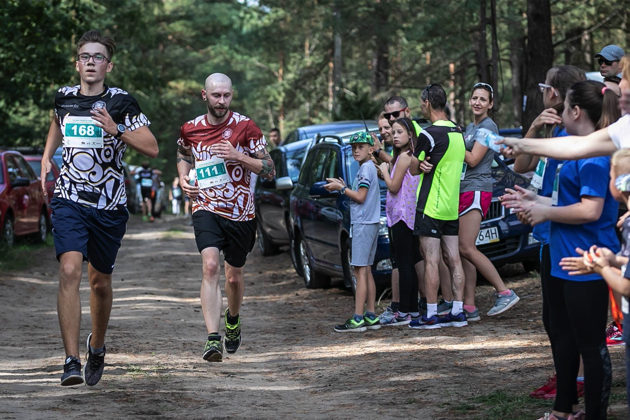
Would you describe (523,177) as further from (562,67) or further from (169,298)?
(562,67)

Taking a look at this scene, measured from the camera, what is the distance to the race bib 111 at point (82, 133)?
7723 millimetres

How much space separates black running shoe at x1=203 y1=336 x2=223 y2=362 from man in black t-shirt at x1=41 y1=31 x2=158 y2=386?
33.9 inches

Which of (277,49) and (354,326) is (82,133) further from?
(277,49)

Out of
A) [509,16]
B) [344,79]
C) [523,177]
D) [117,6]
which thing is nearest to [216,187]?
[523,177]

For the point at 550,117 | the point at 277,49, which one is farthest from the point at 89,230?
the point at 277,49

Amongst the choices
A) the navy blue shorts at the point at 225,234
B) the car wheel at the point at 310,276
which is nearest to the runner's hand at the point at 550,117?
the navy blue shorts at the point at 225,234

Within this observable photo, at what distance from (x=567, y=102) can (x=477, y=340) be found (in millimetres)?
4507

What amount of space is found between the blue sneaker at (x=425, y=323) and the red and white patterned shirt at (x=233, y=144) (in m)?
2.91

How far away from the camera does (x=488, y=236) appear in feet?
41.7

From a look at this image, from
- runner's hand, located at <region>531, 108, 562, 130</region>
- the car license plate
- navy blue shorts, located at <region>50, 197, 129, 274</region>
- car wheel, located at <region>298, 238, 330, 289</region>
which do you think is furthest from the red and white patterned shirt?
car wheel, located at <region>298, 238, 330, 289</region>

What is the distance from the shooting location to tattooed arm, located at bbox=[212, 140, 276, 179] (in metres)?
8.28

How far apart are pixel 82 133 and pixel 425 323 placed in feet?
14.5

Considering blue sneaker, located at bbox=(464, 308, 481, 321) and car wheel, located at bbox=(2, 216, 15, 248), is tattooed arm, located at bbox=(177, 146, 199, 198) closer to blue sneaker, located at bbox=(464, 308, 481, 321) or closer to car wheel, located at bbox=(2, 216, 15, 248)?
blue sneaker, located at bbox=(464, 308, 481, 321)

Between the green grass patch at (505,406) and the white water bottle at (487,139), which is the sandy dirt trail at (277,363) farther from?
the white water bottle at (487,139)
